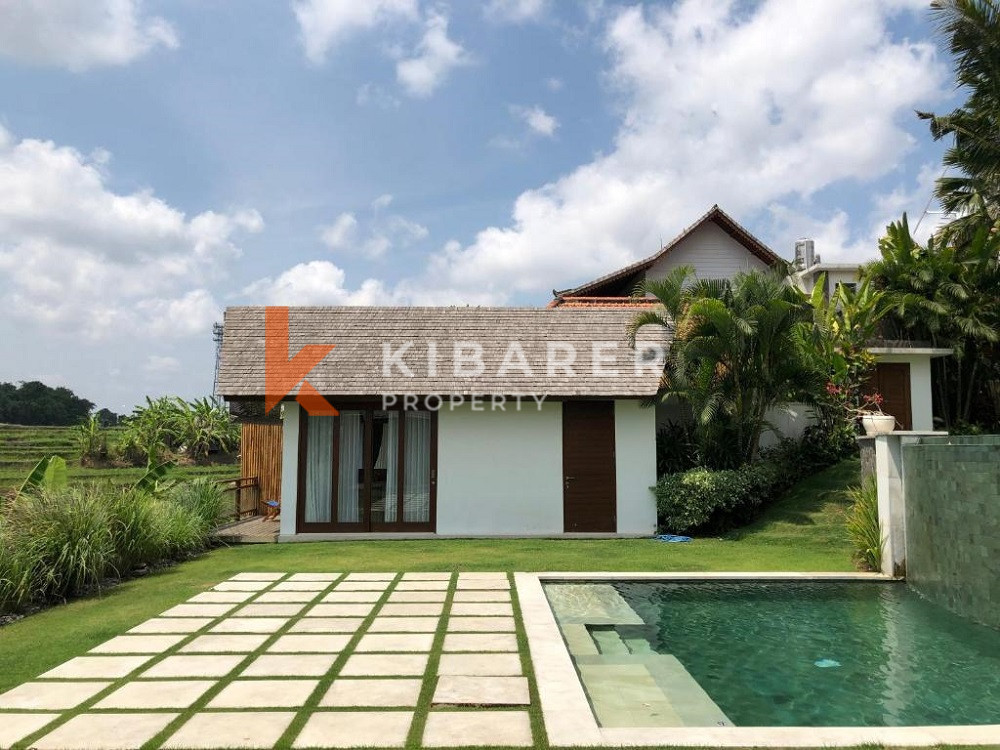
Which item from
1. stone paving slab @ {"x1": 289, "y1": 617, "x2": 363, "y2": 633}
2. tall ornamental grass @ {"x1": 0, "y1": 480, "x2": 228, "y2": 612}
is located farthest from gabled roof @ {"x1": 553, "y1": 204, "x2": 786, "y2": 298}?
stone paving slab @ {"x1": 289, "y1": 617, "x2": 363, "y2": 633}

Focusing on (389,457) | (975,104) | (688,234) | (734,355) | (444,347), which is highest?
(975,104)

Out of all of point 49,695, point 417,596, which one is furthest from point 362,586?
point 49,695

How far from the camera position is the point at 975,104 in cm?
1689

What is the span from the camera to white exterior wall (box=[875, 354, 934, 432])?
690 inches

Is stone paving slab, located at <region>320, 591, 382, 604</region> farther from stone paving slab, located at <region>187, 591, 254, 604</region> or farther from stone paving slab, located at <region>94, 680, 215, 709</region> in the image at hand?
stone paving slab, located at <region>94, 680, 215, 709</region>

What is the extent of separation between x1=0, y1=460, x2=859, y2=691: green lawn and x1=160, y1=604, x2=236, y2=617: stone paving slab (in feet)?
0.70

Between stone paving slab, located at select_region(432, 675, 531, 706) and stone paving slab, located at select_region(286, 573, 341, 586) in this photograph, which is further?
stone paving slab, located at select_region(286, 573, 341, 586)

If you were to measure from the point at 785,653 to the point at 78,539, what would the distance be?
28.2 ft

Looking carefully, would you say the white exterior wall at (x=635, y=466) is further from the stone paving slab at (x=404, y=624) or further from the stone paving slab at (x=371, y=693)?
the stone paving slab at (x=371, y=693)

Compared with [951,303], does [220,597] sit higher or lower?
lower

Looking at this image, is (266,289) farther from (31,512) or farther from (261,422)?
(31,512)

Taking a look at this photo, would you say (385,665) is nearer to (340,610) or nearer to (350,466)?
(340,610)

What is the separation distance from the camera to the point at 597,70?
599 inches

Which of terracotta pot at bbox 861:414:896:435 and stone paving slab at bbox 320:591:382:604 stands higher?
terracotta pot at bbox 861:414:896:435
